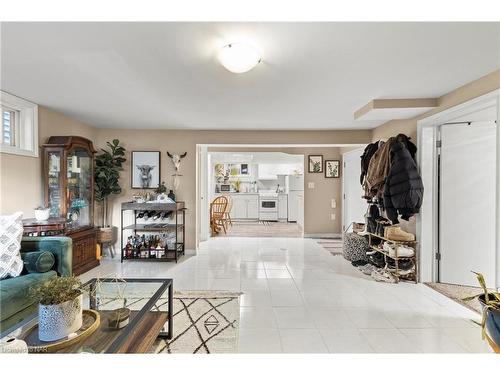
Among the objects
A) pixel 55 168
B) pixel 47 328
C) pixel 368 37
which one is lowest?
pixel 47 328

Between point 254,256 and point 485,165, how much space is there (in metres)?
3.41

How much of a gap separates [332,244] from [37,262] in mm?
4764

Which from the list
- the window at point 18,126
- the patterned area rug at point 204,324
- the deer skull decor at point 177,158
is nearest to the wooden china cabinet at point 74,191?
the window at point 18,126

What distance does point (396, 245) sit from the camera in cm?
316

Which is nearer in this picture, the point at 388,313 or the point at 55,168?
the point at 388,313

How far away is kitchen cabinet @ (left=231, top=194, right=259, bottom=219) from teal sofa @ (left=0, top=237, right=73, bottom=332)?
6151 millimetres

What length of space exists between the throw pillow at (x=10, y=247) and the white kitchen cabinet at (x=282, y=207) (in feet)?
22.6

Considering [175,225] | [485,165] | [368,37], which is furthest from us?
[175,225]

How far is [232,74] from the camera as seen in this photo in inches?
87.8

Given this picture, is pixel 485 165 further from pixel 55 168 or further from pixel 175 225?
pixel 55 168

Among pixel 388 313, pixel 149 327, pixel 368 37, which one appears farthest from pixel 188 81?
pixel 388 313

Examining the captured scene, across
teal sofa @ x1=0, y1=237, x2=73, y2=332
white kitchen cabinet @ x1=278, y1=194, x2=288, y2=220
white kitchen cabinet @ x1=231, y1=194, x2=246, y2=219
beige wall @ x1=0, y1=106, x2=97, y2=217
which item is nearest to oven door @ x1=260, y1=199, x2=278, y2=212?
white kitchen cabinet @ x1=278, y1=194, x2=288, y2=220

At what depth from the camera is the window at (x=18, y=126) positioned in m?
2.77

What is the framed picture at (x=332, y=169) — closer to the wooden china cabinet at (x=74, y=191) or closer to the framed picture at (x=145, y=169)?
the framed picture at (x=145, y=169)
